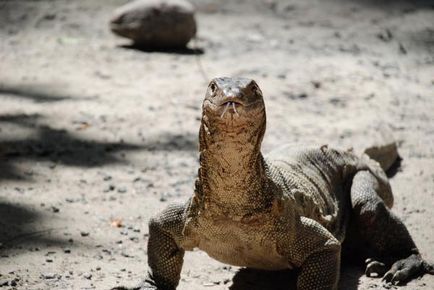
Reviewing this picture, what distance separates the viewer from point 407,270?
5.19 metres

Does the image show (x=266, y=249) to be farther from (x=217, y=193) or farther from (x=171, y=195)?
(x=171, y=195)

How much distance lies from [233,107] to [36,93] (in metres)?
5.91

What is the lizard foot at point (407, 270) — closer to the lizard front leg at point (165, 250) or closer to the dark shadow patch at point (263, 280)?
the dark shadow patch at point (263, 280)

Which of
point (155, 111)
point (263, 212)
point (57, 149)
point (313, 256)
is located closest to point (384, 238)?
point (313, 256)

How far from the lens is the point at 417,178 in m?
7.04

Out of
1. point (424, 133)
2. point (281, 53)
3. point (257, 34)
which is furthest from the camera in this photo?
point (257, 34)

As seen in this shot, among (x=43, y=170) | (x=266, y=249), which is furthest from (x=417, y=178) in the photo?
(x=43, y=170)

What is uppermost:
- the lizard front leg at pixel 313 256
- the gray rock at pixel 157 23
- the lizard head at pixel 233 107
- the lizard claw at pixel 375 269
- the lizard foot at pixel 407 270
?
the lizard head at pixel 233 107

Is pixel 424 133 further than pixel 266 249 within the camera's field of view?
Yes

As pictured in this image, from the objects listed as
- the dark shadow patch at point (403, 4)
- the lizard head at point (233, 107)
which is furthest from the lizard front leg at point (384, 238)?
the dark shadow patch at point (403, 4)

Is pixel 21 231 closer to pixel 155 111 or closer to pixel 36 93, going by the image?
pixel 155 111

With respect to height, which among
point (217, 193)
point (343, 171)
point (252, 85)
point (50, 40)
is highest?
point (252, 85)

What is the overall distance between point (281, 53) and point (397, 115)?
8.79 feet

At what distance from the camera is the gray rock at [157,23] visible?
36.7 feet
